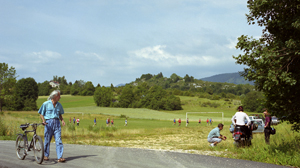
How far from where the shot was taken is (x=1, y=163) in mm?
7465

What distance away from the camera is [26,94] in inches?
4254

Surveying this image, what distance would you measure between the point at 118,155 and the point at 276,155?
186 inches

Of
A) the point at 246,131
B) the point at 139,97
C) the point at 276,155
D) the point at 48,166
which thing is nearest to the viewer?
the point at 48,166

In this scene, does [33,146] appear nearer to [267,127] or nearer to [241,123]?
[241,123]

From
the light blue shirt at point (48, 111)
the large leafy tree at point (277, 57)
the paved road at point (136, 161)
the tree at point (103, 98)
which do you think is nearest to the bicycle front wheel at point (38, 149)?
the paved road at point (136, 161)

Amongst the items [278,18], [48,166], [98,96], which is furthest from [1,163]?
[98,96]

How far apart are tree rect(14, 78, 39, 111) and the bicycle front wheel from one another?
104474 millimetres

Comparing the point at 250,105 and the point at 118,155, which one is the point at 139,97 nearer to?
the point at 250,105

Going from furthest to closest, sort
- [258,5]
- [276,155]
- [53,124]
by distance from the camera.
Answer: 1. [258,5]
2. [276,155]
3. [53,124]

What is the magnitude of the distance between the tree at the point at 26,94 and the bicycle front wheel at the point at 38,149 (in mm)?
104474

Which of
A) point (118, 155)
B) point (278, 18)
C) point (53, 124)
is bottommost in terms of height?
point (118, 155)

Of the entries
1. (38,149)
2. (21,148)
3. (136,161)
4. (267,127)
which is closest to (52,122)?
(38,149)

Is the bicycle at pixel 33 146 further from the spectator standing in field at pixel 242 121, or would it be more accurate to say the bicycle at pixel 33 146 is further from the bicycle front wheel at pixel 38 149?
the spectator standing in field at pixel 242 121

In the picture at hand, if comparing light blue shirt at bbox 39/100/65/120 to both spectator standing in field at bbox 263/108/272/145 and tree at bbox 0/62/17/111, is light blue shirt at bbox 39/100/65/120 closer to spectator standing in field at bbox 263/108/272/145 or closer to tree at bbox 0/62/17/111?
spectator standing in field at bbox 263/108/272/145
